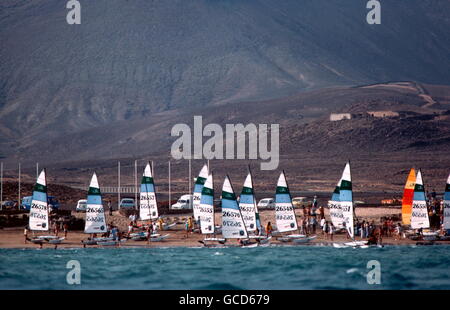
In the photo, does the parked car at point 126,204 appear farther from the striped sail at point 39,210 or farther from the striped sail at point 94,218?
the striped sail at point 39,210

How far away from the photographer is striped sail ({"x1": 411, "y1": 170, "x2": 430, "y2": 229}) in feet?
213

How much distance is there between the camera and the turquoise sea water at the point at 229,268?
149ft

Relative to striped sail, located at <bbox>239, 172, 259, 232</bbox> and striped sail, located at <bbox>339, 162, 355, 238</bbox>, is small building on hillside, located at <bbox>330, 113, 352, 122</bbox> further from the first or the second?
striped sail, located at <bbox>239, 172, 259, 232</bbox>

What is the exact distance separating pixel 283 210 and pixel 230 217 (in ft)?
15.8

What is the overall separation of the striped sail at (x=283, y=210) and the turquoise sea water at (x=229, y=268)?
2.20 m

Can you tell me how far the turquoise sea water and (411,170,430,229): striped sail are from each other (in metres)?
3.55

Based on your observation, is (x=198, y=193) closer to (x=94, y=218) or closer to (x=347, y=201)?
(x=94, y=218)

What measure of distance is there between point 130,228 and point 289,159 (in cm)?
10691

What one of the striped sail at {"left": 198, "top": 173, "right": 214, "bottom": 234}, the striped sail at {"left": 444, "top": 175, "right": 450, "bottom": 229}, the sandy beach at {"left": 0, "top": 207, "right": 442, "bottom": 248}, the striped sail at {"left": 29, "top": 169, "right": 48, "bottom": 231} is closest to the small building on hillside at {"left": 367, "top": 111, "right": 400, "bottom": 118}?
the sandy beach at {"left": 0, "top": 207, "right": 442, "bottom": 248}

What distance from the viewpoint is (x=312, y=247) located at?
6119 centimetres

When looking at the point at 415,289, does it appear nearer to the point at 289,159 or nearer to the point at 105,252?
the point at 105,252

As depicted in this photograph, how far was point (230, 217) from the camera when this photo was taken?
5934 cm

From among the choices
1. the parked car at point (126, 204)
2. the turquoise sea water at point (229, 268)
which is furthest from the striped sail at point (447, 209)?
the parked car at point (126, 204)

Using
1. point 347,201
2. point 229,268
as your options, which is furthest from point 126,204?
point 229,268
